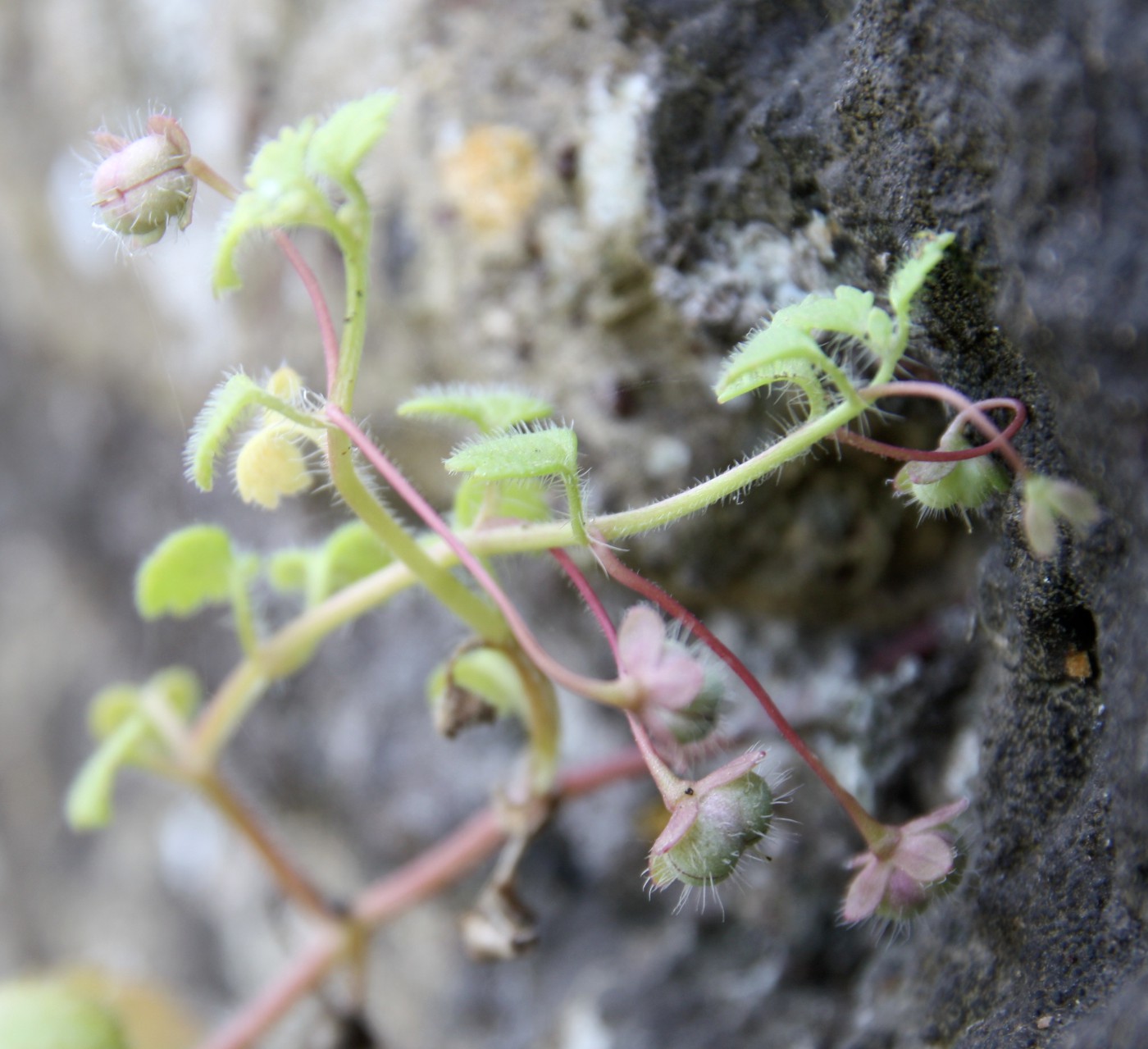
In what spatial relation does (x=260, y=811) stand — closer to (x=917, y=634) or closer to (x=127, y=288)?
(x=127, y=288)

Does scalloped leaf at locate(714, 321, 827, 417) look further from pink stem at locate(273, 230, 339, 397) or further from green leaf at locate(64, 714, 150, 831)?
green leaf at locate(64, 714, 150, 831)

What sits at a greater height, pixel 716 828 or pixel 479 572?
pixel 479 572

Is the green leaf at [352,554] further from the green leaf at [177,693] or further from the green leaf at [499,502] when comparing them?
the green leaf at [177,693]

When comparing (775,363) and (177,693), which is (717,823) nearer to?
(775,363)

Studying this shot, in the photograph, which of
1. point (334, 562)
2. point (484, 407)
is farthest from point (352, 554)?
point (484, 407)

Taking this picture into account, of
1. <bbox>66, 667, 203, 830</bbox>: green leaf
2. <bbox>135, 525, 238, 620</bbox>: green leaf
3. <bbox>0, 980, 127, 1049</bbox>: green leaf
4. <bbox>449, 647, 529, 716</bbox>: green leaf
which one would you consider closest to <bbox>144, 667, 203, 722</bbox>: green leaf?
<bbox>66, 667, 203, 830</bbox>: green leaf

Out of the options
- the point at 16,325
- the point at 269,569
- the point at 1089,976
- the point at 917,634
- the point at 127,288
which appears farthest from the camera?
the point at 16,325

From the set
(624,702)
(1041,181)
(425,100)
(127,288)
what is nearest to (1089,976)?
(624,702)

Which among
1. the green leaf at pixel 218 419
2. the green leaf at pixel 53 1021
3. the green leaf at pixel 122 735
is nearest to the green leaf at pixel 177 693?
the green leaf at pixel 122 735
